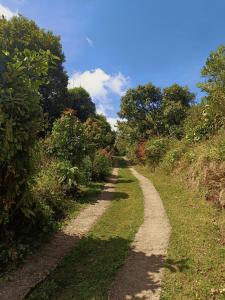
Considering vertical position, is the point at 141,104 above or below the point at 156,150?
above

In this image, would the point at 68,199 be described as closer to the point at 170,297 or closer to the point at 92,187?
the point at 92,187

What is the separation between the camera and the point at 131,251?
8.02 meters

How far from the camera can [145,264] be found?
7.21m

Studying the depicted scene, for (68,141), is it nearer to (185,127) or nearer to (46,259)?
(46,259)

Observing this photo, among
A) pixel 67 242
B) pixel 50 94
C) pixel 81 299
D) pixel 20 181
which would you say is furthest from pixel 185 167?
pixel 50 94

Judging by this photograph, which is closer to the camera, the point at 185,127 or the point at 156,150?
the point at 185,127

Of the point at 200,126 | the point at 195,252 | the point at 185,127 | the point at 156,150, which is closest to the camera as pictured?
the point at 195,252

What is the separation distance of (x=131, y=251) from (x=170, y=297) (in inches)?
91.4

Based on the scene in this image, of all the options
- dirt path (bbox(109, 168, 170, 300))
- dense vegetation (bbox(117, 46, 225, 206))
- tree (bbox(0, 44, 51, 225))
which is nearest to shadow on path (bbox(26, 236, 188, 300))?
dirt path (bbox(109, 168, 170, 300))

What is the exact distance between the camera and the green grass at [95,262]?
6.00m

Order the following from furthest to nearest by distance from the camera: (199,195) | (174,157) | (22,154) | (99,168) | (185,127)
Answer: (185,127)
(99,168)
(174,157)
(199,195)
(22,154)

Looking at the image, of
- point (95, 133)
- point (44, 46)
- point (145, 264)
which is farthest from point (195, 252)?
point (44, 46)

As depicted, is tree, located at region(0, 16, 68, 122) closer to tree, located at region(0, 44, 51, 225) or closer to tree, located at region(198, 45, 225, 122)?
tree, located at region(198, 45, 225, 122)

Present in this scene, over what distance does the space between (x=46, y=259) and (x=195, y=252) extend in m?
3.35
